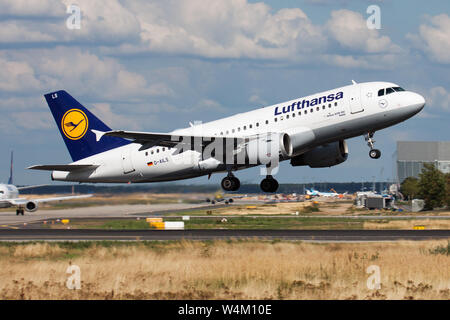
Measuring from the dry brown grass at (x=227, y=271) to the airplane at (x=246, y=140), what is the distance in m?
5.59

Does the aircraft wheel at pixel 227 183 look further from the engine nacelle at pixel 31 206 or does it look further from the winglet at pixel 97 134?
the engine nacelle at pixel 31 206

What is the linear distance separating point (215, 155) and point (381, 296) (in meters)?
21.3

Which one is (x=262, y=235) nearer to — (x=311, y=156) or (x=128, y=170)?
(x=311, y=156)

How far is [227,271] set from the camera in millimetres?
29141

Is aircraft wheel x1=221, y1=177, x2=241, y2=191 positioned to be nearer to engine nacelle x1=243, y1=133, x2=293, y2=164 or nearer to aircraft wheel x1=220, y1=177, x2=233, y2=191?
aircraft wheel x1=220, y1=177, x2=233, y2=191

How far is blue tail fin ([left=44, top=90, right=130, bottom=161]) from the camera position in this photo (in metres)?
48.9

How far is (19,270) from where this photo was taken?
3088 centimetres

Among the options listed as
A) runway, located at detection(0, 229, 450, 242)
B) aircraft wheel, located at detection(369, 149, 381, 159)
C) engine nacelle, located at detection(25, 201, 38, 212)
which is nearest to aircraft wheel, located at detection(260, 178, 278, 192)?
runway, located at detection(0, 229, 450, 242)

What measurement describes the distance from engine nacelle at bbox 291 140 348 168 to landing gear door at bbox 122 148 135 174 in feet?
36.4

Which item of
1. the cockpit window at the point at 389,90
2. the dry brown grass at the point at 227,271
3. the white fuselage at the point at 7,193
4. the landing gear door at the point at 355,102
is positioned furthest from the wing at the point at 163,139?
the white fuselage at the point at 7,193

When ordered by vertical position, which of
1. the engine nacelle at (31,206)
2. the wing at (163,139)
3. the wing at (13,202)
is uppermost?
the wing at (163,139)

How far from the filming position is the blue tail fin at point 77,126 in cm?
4888

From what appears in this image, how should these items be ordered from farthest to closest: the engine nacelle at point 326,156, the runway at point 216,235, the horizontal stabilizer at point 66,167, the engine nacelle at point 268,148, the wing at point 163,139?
the horizontal stabilizer at point 66,167
the runway at point 216,235
the engine nacelle at point 326,156
the wing at point 163,139
the engine nacelle at point 268,148
